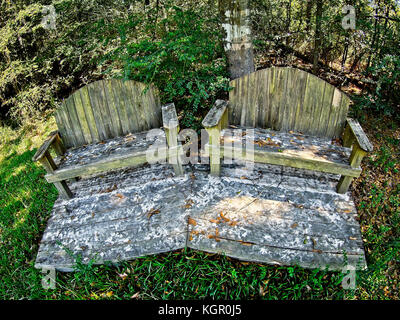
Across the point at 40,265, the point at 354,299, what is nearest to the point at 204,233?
the point at 354,299

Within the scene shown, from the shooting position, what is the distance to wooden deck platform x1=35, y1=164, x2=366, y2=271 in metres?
2.40

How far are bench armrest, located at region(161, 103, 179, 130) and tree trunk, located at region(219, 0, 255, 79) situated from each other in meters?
1.10


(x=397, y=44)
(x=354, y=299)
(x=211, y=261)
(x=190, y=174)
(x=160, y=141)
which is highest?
(x=397, y=44)

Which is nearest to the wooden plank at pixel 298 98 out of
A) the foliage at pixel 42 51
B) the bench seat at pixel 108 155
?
the bench seat at pixel 108 155

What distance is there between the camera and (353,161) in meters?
2.54

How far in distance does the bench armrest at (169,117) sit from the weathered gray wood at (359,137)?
72.7 inches

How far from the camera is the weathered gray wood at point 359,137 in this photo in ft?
7.95

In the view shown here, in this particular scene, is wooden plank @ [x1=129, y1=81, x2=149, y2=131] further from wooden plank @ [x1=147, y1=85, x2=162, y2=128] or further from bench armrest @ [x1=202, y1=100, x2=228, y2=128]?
bench armrest @ [x1=202, y1=100, x2=228, y2=128]

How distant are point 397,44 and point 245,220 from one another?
334 cm

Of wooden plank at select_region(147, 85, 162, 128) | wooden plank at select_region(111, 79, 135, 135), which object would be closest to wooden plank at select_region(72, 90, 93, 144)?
wooden plank at select_region(111, 79, 135, 135)

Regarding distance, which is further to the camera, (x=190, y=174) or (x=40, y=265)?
(x=190, y=174)

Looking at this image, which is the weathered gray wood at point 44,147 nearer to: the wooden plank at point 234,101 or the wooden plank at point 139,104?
the wooden plank at point 139,104

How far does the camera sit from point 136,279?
7.77ft

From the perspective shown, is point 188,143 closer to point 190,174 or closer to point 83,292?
point 190,174
